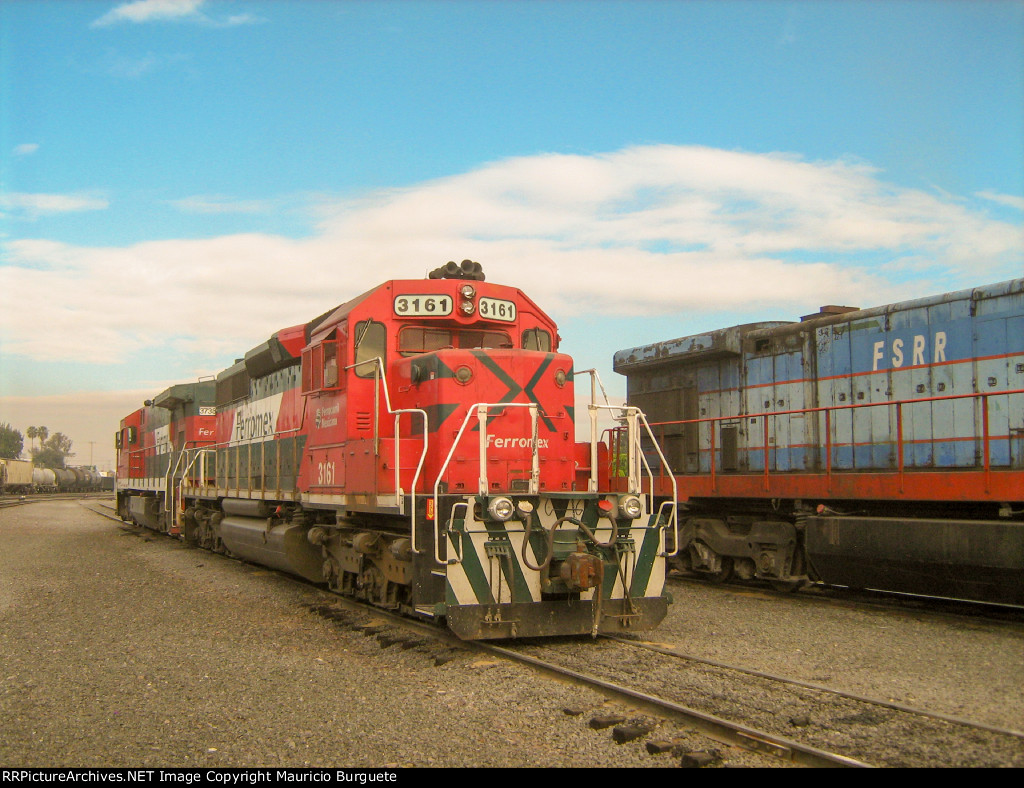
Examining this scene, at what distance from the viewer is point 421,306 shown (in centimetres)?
776

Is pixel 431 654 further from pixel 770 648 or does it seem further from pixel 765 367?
pixel 765 367

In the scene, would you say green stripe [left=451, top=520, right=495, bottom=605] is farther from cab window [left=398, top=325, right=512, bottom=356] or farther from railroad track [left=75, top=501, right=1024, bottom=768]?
cab window [left=398, top=325, right=512, bottom=356]

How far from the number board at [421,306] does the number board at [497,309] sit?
30 centimetres

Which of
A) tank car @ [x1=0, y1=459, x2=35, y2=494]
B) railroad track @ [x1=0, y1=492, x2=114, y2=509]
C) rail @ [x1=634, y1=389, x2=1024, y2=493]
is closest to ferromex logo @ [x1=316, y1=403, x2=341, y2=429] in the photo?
rail @ [x1=634, y1=389, x2=1024, y2=493]

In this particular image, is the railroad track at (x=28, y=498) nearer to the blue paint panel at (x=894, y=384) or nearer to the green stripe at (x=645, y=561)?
the blue paint panel at (x=894, y=384)

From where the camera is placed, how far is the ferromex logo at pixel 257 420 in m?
11.0

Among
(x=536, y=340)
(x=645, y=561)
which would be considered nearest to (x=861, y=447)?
(x=645, y=561)

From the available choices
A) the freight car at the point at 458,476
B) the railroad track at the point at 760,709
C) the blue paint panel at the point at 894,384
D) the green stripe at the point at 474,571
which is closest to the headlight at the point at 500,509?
the freight car at the point at 458,476

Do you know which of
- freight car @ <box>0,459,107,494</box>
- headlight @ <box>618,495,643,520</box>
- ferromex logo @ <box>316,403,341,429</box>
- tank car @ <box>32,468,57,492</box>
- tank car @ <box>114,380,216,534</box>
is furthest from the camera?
tank car @ <box>32,468,57,492</box>

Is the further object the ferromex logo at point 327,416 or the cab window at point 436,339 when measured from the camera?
the ferromex logo at point 327,416

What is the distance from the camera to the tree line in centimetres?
10610

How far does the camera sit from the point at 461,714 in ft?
15.9

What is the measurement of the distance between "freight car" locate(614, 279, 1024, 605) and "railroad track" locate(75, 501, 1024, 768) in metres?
1.36

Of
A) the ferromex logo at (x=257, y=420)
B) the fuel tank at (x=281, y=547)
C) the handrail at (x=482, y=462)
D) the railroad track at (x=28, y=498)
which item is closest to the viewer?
the handrail at (x=482, y=462)
